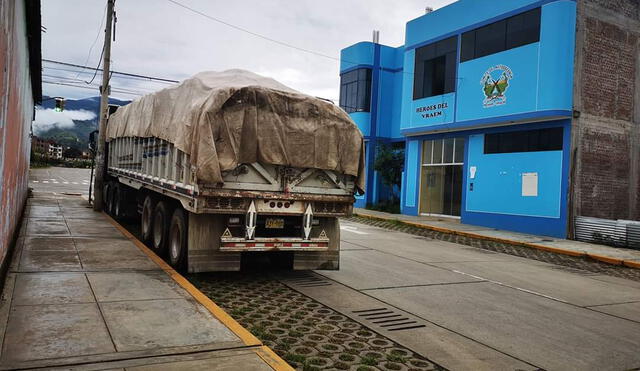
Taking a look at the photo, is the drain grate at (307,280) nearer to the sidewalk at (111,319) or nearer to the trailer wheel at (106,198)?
the sidewalk at (111,319)

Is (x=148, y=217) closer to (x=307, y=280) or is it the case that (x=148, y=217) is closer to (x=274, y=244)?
(x=274, y=244)

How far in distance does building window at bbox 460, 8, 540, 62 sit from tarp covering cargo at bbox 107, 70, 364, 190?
13239 millimetres

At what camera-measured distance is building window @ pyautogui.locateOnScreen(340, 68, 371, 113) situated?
30.5 m

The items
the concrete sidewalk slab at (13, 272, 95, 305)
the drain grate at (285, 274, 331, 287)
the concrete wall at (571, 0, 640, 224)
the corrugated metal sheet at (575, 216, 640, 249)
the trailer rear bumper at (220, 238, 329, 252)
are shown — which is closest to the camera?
the concrete sidewalk slab at (13, 272, 95, 305)

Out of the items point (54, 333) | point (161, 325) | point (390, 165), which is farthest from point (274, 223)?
point (390, 165)

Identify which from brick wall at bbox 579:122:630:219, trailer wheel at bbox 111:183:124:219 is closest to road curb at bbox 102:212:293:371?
trailer wheel at bbox 111:183:124:219

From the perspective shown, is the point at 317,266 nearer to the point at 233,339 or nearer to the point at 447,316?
the point at 447,316

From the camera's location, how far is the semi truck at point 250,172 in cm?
746

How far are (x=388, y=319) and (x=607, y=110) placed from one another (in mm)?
→ 16589

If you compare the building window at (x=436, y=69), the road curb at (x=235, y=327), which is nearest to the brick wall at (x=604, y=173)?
the building window at (x=436, y=69)

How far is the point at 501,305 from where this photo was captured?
763cm

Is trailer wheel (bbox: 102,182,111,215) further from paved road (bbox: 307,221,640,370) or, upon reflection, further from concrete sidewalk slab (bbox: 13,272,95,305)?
concrete sidewalk slab (bbox: 13,272,95,305)

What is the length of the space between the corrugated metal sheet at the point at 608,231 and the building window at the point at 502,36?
682cm

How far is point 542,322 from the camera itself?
6.78 m
